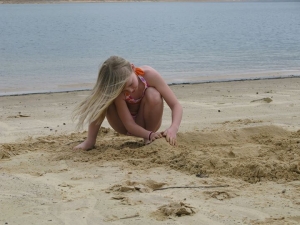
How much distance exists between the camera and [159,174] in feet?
13.4

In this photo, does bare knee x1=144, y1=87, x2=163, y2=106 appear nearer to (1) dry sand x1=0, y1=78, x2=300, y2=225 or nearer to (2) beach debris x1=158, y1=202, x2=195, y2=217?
(1) dry sand x1=0, y1=78, x2=300, y2=225

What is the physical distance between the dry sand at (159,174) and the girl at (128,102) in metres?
0.16

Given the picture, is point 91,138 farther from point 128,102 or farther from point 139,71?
point 139,71

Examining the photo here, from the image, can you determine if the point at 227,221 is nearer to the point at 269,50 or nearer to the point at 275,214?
the point at 275,214

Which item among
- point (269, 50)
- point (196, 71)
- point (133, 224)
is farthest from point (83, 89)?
point (269, 50)

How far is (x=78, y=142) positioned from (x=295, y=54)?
12944 mm

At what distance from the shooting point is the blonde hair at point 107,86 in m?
4.52

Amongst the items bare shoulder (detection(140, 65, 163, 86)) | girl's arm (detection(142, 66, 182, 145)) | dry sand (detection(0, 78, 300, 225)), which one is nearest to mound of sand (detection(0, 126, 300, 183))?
dry sand (detection(0, 78, 300, 225))

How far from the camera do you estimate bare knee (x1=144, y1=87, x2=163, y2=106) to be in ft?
15.6

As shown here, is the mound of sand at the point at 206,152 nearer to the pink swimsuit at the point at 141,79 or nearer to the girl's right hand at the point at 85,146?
the girl's right hand at the point at 85,146

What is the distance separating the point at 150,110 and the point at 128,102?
0.20 metres

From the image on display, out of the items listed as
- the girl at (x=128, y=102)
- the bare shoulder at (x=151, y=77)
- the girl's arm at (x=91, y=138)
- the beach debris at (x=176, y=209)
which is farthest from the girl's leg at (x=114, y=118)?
the beach debris at (x=176, y=209)

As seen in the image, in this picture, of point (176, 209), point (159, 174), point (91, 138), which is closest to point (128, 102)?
point (91, 138)

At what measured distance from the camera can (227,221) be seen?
3.11 meters
